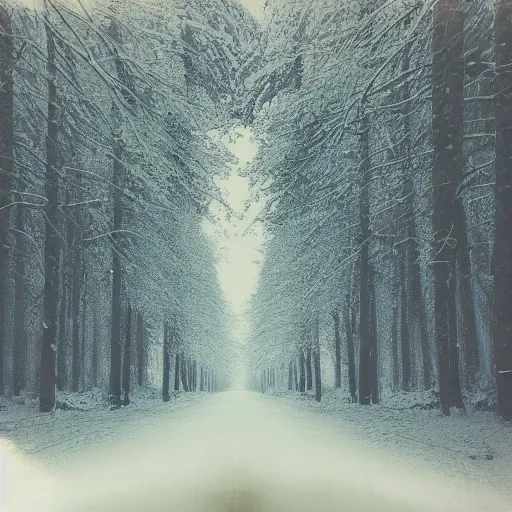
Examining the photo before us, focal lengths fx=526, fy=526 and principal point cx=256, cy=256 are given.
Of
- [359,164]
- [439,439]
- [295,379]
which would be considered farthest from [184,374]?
[359,164]

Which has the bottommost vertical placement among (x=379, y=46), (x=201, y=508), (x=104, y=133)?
(x=201, y=508)

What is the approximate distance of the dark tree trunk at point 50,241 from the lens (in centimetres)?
237

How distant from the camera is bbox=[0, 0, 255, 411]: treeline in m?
2.31

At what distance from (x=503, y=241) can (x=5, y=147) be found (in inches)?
87.1

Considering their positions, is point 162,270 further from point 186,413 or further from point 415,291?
point 415,291

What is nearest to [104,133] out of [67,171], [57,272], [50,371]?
[67,171]

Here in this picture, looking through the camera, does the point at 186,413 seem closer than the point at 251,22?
No

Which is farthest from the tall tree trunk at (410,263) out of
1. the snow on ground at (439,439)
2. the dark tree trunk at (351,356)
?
the dark tree trunk at (351,356)

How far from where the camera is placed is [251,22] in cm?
228

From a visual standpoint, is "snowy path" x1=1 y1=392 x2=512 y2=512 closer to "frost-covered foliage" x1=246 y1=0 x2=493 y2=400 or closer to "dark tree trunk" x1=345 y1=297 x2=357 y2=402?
"dark tree trunk" x1=345 y1=297 x2=357 y2=402

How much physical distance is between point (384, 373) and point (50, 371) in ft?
5.15

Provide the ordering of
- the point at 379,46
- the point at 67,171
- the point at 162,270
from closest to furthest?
the point at 379,46
the point at 67,171
the point at 162,270

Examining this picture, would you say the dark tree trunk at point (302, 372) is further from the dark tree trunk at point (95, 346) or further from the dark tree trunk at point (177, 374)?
the dark tree trunk at point (95, 346)

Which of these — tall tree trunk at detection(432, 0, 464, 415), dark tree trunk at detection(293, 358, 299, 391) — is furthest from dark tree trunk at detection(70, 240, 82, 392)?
tall tree trunk at detection(432, 0, 464, 415)
